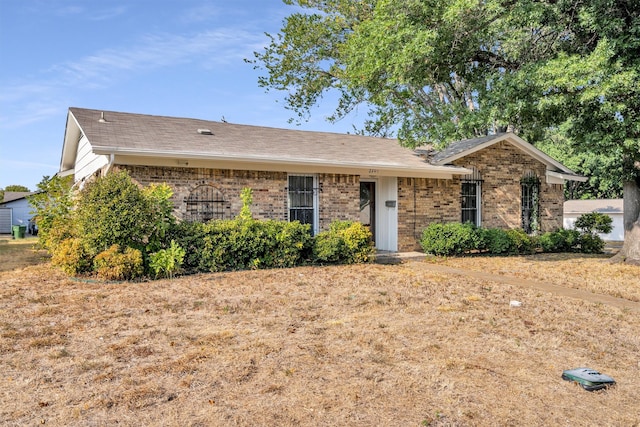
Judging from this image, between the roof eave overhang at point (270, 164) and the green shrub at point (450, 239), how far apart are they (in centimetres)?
175

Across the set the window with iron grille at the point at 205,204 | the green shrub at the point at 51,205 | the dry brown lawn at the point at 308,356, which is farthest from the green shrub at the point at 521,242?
the green shrub at the point at 51,205

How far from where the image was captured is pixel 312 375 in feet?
12.5

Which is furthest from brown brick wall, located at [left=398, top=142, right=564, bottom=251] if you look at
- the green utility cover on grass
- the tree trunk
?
the green utility cover on grass

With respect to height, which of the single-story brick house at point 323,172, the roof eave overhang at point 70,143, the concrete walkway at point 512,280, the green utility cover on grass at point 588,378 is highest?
the roof eave overhang at point 70,143

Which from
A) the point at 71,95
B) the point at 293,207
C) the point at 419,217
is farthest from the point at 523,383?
the point at 71,95

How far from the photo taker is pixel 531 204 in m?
16.2

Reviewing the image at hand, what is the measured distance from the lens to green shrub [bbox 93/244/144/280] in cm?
832

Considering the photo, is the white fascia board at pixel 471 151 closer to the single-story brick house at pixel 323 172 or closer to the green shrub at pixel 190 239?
the single-story brick house at pixel 323 172

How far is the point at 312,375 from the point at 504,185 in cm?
1352

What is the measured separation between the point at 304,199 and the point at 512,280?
579cm

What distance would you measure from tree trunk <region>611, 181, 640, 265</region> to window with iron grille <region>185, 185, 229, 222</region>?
10901 mm

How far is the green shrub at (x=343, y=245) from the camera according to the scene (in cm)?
1063

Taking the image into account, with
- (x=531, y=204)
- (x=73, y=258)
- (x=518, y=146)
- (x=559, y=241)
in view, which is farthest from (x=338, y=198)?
(x=559, y=241)

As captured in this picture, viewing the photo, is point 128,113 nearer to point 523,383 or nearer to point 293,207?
point 293,207
